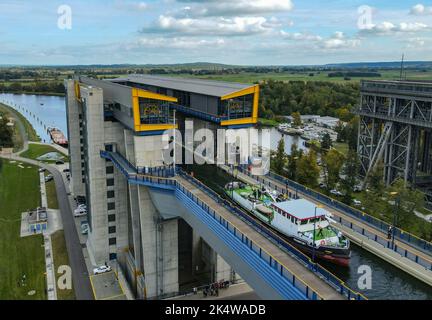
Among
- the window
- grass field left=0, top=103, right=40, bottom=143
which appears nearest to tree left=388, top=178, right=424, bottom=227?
the window

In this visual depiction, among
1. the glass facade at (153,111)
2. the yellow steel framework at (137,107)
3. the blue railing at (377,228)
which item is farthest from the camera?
the glass facade at (153,111)

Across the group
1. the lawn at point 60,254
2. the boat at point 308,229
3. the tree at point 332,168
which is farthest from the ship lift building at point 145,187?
the tree at point 332,168

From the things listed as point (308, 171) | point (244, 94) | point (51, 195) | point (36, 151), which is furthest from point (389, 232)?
point (36, 151)

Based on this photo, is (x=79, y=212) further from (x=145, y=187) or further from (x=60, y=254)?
(x=145, y=187)

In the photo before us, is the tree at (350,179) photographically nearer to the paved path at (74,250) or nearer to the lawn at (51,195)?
the paved path at (74,250)

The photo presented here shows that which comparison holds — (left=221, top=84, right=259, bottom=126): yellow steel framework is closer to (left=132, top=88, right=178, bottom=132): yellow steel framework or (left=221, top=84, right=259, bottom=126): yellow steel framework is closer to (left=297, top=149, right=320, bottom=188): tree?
(left=132, top=88, right=178, bottom=132): yellow steel framework

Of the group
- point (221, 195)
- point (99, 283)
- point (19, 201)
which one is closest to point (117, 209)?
point (99, 283)
